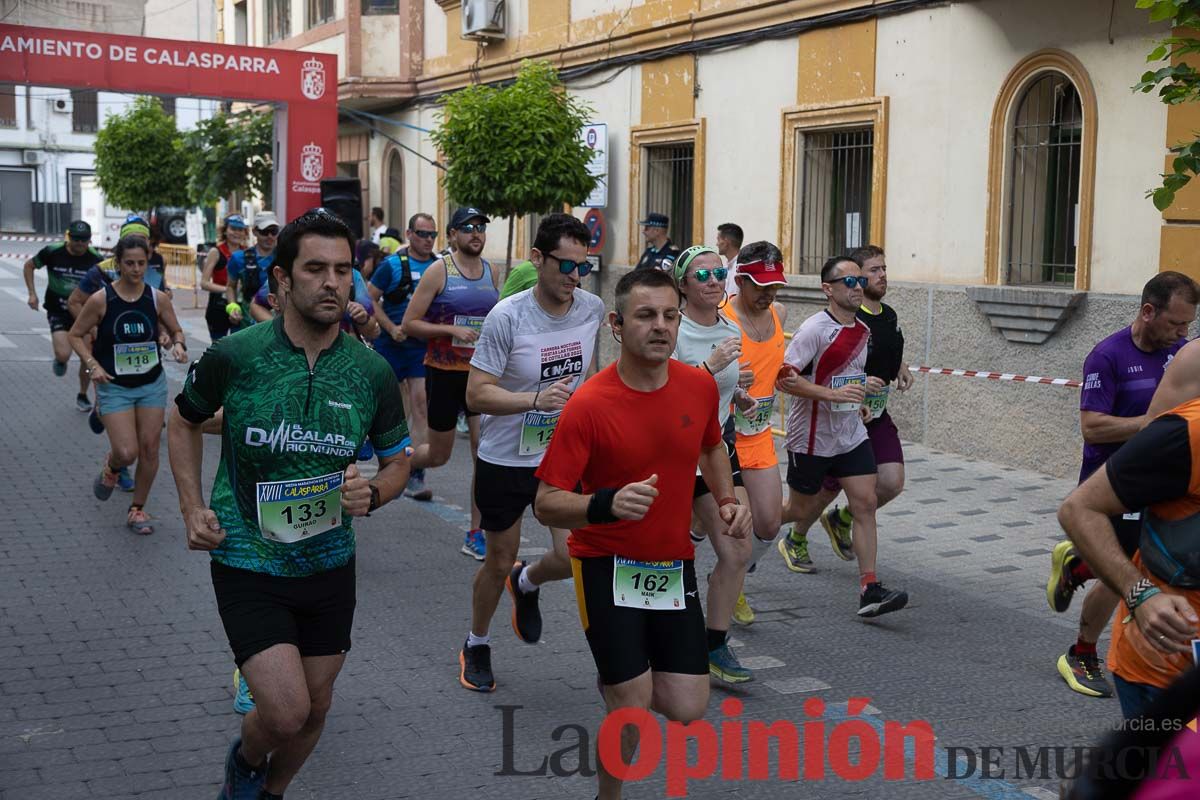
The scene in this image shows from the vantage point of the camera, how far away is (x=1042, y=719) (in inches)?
221

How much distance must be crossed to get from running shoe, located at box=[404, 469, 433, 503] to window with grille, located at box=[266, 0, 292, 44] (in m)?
21.1

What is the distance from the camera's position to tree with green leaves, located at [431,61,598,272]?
16031 millimetres

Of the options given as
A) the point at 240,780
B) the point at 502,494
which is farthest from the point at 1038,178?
the point at 240,780

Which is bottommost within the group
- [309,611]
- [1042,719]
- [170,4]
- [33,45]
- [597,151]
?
[1042,719]

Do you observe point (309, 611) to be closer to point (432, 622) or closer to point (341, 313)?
point (341, 313)

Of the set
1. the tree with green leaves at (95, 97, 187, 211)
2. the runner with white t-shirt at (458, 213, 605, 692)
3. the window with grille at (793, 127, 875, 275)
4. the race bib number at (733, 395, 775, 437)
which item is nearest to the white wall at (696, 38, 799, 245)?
the window with grille at (793, 127, 875, 275)

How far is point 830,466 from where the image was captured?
7328 millimetres

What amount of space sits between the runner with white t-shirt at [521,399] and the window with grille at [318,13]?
71.9ft

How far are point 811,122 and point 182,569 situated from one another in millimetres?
9001

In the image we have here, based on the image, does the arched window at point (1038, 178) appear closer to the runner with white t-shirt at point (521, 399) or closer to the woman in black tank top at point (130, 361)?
the runner with white t-shirt at point (521, 399)

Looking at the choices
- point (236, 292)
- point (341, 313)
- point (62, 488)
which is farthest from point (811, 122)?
point (341, 313)

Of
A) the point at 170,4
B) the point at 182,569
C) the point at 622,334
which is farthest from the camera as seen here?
the point at 170,4

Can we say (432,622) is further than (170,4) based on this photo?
No

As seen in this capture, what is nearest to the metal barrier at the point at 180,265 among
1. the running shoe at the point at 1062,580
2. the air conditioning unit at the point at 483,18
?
the air conditioning unit at the point at 483,18
